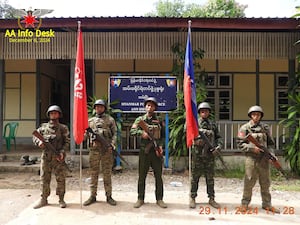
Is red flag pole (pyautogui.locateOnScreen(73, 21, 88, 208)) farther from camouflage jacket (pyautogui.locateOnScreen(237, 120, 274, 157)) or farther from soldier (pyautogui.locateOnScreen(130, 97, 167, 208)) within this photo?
camouflage jacket (pyautogui.locateOnScreen(237, 120, 274, 157))

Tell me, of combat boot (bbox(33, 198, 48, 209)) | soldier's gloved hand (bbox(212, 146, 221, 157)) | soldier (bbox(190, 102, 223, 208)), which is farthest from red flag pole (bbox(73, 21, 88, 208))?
soldier's gloved hand (bbox(212, 146, 221, 157))

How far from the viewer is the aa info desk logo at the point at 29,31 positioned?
28.0 feet

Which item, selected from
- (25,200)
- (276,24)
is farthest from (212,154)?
(276,24)

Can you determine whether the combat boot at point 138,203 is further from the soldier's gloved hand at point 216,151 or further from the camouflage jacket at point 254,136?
the camouflage jacket at point 254,136

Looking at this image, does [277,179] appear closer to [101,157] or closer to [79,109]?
[101,157]

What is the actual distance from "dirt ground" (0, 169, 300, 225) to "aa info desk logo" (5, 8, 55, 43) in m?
3.87

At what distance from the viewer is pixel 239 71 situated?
11570 mm

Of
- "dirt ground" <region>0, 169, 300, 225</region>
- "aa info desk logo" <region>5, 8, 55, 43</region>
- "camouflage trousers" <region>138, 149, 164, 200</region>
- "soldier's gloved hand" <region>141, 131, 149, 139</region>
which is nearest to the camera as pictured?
"dirt ground" <region>0, 169, 300, 225</region>

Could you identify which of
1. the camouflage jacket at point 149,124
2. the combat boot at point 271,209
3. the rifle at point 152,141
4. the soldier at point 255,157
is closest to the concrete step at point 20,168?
the camouflage jacket at point 149,124

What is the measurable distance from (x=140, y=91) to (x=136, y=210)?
3.78m

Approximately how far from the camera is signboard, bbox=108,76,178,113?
8.39 metres

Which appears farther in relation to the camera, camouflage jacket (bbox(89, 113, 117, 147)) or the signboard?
the signboard

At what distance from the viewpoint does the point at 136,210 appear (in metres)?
5.38

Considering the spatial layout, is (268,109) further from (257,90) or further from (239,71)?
(239,71)
